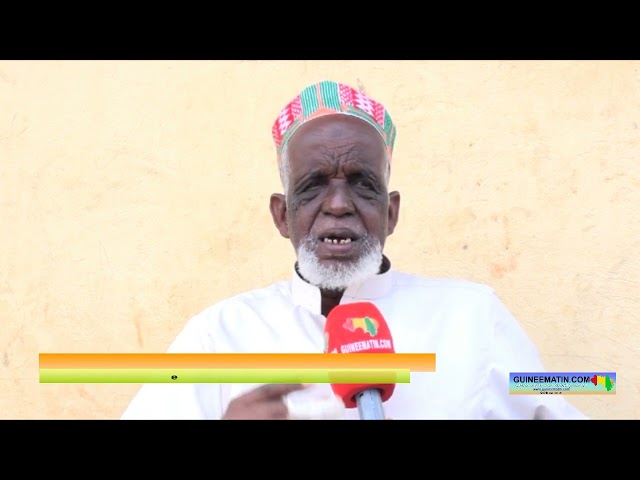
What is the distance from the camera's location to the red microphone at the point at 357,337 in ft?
7.50

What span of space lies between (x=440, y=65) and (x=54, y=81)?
1.67 meters

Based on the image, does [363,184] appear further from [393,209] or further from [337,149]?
[393,209]

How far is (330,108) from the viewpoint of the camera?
10.6ft

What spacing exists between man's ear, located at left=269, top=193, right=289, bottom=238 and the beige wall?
1.40 ft

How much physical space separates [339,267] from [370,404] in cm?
90

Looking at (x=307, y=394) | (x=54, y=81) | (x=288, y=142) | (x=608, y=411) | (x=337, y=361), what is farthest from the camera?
(x=54, y=81)

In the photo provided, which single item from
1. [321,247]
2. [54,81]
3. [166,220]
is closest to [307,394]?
[321,247]

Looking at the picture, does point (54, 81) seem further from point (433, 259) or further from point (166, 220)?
point (433, 259)

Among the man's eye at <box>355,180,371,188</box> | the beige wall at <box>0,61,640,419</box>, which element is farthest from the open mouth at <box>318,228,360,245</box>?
the beige wall at <box>0,61,640,419</box>

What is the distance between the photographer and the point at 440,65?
149 inches

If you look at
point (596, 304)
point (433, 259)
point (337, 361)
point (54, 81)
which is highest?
point (54, 81)

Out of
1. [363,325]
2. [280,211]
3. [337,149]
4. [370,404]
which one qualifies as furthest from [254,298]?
[370,404]

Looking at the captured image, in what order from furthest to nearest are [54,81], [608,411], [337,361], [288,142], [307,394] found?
[54,81], [608,411], [288,142], [307,394], [337,361]

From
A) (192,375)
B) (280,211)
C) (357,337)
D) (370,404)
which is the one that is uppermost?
(280,211)
